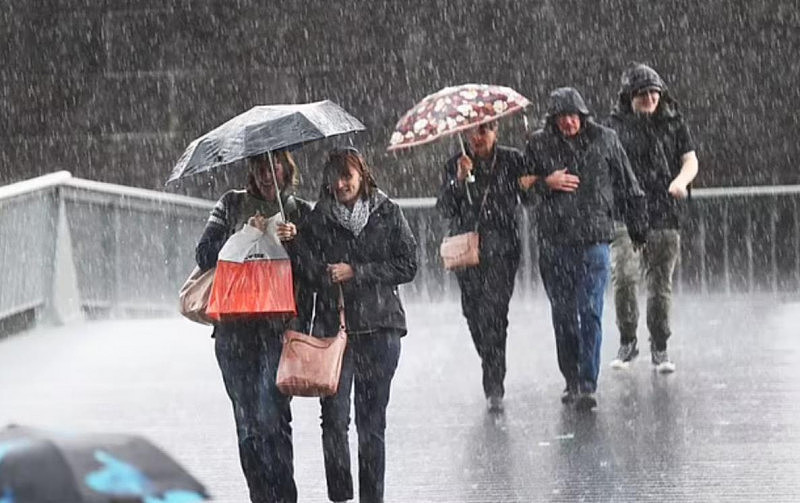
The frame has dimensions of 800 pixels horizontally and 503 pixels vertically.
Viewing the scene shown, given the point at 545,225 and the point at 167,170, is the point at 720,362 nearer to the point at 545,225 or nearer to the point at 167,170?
the point at 545,225

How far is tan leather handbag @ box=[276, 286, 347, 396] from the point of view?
6594 millimetres

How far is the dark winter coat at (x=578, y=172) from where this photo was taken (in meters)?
9.42

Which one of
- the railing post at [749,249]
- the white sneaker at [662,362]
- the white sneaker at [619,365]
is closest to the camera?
the white sneaker at [662,362]

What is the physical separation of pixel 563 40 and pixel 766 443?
13.3 m

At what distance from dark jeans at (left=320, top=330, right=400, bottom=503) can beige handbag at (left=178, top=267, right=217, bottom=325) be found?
0.59 metres

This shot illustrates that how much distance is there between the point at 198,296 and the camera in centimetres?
683

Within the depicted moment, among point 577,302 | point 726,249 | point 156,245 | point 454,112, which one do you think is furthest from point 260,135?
point 726,249

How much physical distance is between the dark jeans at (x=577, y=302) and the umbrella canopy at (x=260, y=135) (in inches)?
108

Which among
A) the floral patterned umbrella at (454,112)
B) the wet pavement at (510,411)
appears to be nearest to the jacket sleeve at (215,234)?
the wet pavement at (510,411)

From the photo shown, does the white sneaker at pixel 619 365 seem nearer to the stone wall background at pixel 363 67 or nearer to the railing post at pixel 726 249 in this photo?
the railing post at pixel 726 249

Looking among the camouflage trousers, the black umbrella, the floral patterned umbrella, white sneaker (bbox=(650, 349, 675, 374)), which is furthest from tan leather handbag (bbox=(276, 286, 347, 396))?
white sneaker (bbox=(650, 349, 675, 374))

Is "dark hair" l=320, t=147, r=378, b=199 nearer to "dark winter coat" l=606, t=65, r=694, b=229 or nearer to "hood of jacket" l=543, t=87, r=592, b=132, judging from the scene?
"hood of jacket" l=543, t=87, r=592, b=132

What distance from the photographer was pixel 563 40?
69.7 feet

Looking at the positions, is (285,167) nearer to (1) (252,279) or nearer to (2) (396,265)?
(1) (252,279)
